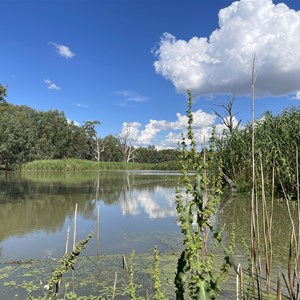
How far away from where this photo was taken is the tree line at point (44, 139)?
33.3 m

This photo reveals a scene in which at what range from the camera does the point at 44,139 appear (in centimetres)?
4334

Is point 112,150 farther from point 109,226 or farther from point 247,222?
point 247,222

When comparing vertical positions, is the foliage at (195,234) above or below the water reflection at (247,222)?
above

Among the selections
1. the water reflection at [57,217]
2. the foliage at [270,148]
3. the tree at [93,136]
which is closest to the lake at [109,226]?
the water reflection at [57,217]

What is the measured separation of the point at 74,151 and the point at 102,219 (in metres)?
44.7

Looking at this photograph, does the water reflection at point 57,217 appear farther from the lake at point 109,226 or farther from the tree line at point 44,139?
the tree line at point 44,139

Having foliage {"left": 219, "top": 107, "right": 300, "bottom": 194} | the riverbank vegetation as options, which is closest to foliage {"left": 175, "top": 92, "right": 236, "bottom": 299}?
the riverbank vegetation

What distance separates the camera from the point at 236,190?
11.5 m

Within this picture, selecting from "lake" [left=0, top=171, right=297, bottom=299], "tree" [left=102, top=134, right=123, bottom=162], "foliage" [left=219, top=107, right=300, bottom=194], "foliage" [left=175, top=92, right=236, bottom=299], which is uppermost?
"tree" [left=102, top=134, right=123, bottom=162]

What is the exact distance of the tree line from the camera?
109 ft

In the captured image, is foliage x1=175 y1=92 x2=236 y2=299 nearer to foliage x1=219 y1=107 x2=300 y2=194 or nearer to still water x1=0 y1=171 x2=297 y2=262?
still water x1=0 y1=171 x2=297 y2=262

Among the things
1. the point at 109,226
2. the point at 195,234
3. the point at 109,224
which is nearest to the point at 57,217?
the point at 109,224

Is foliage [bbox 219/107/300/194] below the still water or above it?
above

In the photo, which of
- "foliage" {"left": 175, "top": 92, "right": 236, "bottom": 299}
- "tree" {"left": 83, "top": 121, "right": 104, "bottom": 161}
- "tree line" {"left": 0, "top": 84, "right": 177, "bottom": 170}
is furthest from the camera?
"tree" {"left": 83, "top": 121, "right": 104, "bottom": 161}
